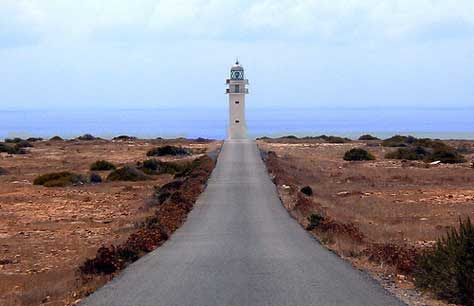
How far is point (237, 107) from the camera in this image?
311 feet

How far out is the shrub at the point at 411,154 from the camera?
6500 centimetres

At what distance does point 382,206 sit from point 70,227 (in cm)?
1238

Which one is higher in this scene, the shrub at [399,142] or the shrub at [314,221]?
the shrub at [399,142]

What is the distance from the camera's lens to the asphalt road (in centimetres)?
1177

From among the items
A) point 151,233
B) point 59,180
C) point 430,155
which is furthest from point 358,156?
point 151,233

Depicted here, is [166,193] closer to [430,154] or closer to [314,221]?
[314,221]

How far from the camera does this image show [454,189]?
39.8 meters

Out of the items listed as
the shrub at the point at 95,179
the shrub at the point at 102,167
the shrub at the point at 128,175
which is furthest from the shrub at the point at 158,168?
the shrub at the point at 95,179

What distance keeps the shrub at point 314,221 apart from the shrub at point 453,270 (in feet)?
30.2

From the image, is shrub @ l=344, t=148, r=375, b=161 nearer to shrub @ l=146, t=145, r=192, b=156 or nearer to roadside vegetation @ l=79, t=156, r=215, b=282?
shrub @ l=146, t=145, r=192, b=156

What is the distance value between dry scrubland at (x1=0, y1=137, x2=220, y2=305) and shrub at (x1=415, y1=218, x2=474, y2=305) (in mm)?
5264

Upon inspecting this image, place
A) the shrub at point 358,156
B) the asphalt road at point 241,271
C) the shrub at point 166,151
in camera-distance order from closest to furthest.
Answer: the asphalt road at point 241,271
the shrub at point 358,156
the shrub at point 166,151

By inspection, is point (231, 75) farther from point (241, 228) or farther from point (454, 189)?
point (241, 228)

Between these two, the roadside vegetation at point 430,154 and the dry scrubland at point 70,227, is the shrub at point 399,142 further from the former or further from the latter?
the dry scrubland at point 70,227
